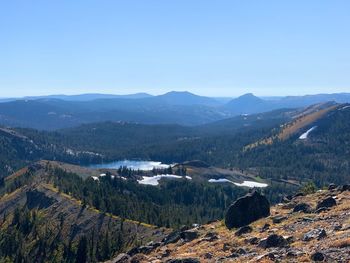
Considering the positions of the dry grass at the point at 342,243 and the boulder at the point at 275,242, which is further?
the boulder at the point at 275,242

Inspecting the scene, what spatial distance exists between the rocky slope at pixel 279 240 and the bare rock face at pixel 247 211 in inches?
57.0

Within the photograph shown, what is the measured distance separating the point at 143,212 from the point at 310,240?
150438 millimetres

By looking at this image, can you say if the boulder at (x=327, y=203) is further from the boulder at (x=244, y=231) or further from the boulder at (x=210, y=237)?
the boulder at (x=210, y=237)

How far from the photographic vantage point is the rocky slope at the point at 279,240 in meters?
40.8

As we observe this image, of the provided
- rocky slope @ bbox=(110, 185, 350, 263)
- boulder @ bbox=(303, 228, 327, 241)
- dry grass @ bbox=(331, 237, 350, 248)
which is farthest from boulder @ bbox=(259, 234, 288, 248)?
dry grass @ bbox=(331, 237, 350, 248)

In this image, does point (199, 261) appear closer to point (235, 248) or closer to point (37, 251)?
point (235, 248)

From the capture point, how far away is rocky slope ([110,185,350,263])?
40.8 meters

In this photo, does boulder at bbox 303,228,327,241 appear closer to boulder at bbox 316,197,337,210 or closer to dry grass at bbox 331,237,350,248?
dry grass at bbox 331,237,350,248

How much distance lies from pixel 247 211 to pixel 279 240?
73.9 ft

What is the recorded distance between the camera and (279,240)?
153ft

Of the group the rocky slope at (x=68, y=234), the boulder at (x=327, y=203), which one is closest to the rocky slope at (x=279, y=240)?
the boulder at (x=327, y=203)

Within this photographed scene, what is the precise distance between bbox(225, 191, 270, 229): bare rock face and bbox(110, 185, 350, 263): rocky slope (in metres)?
1.45

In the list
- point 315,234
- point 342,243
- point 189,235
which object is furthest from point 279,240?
point 189,235

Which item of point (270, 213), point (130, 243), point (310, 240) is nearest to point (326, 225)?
point (310, 240)
